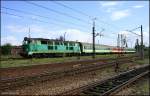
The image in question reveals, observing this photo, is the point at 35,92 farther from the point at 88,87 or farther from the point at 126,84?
the point at 126,84

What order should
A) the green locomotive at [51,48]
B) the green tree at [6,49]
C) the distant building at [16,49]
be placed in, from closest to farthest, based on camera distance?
1. the green locomotive at [51,48]
2. the distant building at [16,49]
3. the green tree at [6,49]

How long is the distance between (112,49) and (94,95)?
65.8m

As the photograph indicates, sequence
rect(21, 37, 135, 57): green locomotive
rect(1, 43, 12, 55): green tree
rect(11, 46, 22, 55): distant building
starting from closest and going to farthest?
1. rect(21, 37, 135, 57): green locomotive
2. rect(11, 46, 22, 55): distant building
3. rect(1, 43, 12, 55): green tree

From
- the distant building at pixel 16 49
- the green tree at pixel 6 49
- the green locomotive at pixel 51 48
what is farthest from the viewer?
the green tree at pixel 6 49

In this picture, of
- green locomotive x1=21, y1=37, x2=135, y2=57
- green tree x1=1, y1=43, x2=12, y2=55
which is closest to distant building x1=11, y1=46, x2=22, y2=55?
green tree x1=1, y1=43, x2=12, y2=55

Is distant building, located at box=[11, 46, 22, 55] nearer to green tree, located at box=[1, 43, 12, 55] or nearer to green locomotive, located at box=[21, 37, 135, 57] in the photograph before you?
green tree, located at box=[1, 43, 12, 55]

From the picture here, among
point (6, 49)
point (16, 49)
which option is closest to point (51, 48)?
point (16, 49)

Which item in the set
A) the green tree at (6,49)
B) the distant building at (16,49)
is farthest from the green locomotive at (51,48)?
the green tree at (6,49)

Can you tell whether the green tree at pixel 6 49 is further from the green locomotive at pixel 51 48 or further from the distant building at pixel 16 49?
the green locomotive at pixel 51 48

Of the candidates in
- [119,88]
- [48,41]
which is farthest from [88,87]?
[48,41]

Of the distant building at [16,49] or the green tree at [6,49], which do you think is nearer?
the distant building at [16,49]

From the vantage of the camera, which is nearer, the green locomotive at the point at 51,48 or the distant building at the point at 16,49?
the green locomotive at the point at 51,48

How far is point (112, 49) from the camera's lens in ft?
254

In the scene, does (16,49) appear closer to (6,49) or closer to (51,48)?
(6,49)
